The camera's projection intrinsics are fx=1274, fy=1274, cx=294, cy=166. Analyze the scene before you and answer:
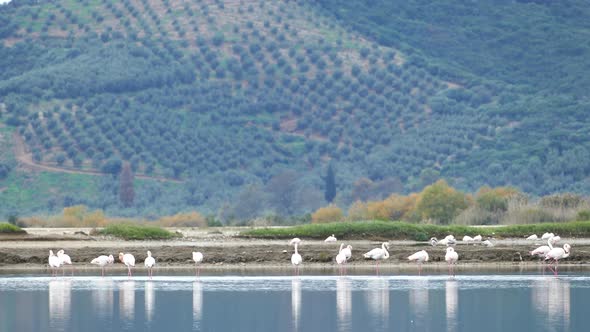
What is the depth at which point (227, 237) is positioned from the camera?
1581 inches

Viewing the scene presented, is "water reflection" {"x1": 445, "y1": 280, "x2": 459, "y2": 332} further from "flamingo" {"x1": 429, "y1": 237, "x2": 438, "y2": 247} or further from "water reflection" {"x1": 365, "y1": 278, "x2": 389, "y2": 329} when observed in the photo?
"flamingo" {"x1": 429, "y1": 237, "x2": 438, "y2": 247}

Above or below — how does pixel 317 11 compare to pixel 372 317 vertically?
above

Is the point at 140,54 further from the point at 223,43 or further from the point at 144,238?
the point at 144,238

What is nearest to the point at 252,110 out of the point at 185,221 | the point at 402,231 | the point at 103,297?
the point at 185,221

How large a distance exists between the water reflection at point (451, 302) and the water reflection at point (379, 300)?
1.04 meters

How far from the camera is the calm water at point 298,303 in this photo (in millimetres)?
20719

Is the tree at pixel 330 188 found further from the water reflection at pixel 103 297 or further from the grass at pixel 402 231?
the water reflection at pixel 103 297

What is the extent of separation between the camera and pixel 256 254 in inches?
1330

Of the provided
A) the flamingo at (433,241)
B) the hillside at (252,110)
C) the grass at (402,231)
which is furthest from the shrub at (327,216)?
the flamingo at (433,241)

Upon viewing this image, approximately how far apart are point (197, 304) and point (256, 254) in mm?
10050

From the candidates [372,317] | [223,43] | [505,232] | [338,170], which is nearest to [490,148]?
[338,170]

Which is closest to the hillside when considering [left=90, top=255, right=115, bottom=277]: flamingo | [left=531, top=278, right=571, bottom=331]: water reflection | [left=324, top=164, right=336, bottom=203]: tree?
[left=324, top=164, right=336, bottom=203]: tree

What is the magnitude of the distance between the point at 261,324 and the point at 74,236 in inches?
772

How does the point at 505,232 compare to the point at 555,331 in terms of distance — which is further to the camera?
the point at 505,232
